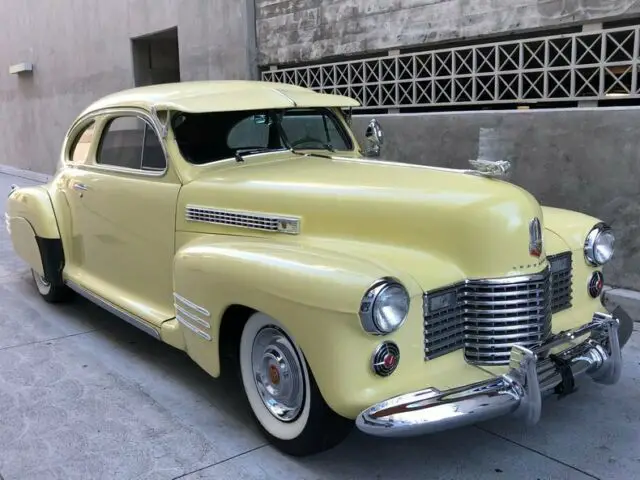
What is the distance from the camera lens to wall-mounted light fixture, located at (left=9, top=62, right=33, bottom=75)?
16156mm

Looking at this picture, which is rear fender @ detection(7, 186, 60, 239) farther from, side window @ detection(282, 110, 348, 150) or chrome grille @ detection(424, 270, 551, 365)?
chrome grille @ detection(424, 270, 551, 365)

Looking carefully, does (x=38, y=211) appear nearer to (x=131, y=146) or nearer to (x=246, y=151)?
(x=131, y=146)

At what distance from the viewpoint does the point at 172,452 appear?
3.16m

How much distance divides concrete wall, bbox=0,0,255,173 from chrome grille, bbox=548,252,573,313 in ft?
22.4

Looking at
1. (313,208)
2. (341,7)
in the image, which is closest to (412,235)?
(313,208)

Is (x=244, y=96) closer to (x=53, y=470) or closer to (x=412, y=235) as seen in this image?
(x=412, y=235)

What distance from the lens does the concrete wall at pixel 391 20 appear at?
5.68m

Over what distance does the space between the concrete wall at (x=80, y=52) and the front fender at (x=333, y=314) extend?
6.89 meters

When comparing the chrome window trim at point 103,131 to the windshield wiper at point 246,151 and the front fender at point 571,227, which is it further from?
the front fender at point 571,227

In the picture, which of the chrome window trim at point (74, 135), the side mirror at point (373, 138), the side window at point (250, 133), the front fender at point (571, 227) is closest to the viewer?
the front fender at point (571, 227)

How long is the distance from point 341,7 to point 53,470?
636cm

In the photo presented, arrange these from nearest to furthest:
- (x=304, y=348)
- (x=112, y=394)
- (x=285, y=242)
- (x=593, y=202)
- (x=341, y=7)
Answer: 1. (x=304, y=348)
2. (x=285, y=242)
3. (x=112, y=394)
4. (x=593, y=202)
5. (x=341, y=7)

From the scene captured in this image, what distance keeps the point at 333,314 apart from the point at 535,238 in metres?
1.06

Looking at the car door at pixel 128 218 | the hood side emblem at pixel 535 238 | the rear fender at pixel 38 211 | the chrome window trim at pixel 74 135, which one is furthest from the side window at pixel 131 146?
the hood side emblem at pixel 535 238
